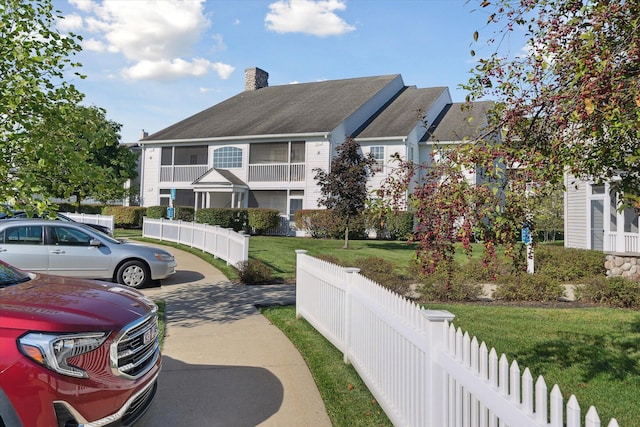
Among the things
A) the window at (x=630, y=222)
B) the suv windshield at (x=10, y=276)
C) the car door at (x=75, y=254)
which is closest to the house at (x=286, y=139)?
the window at (x=630, y=222)

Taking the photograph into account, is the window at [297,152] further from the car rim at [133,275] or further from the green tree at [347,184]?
the car rim at [133,275]

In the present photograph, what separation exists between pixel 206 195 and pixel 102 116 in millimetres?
21406

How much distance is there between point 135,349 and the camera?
3391 mm

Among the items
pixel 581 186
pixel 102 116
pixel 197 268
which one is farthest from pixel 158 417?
pixel 581 186

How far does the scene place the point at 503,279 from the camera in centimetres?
1017

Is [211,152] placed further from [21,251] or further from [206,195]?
[21,251]

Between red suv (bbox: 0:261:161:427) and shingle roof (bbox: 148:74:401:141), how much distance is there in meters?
22.3

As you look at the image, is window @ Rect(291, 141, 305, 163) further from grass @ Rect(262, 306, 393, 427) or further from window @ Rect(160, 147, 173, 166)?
grass @ Rect(262, 306, 393, 427)

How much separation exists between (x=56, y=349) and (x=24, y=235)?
7.65 metres

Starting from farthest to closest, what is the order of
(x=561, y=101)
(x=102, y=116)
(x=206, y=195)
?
(x=206, y=195) < (x=102, y=116) < (x=561, y=101)

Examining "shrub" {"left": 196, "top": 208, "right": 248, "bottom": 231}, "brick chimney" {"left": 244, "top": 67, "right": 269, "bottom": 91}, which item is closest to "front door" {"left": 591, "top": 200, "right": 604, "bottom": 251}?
"shrub" {"left": 196, "top": 208, "right": 248, "bottom": 231}

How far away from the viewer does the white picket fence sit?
2049 mm

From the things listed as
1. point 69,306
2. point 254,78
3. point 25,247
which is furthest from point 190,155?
point 69,306

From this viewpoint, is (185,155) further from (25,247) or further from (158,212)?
(25,247)
